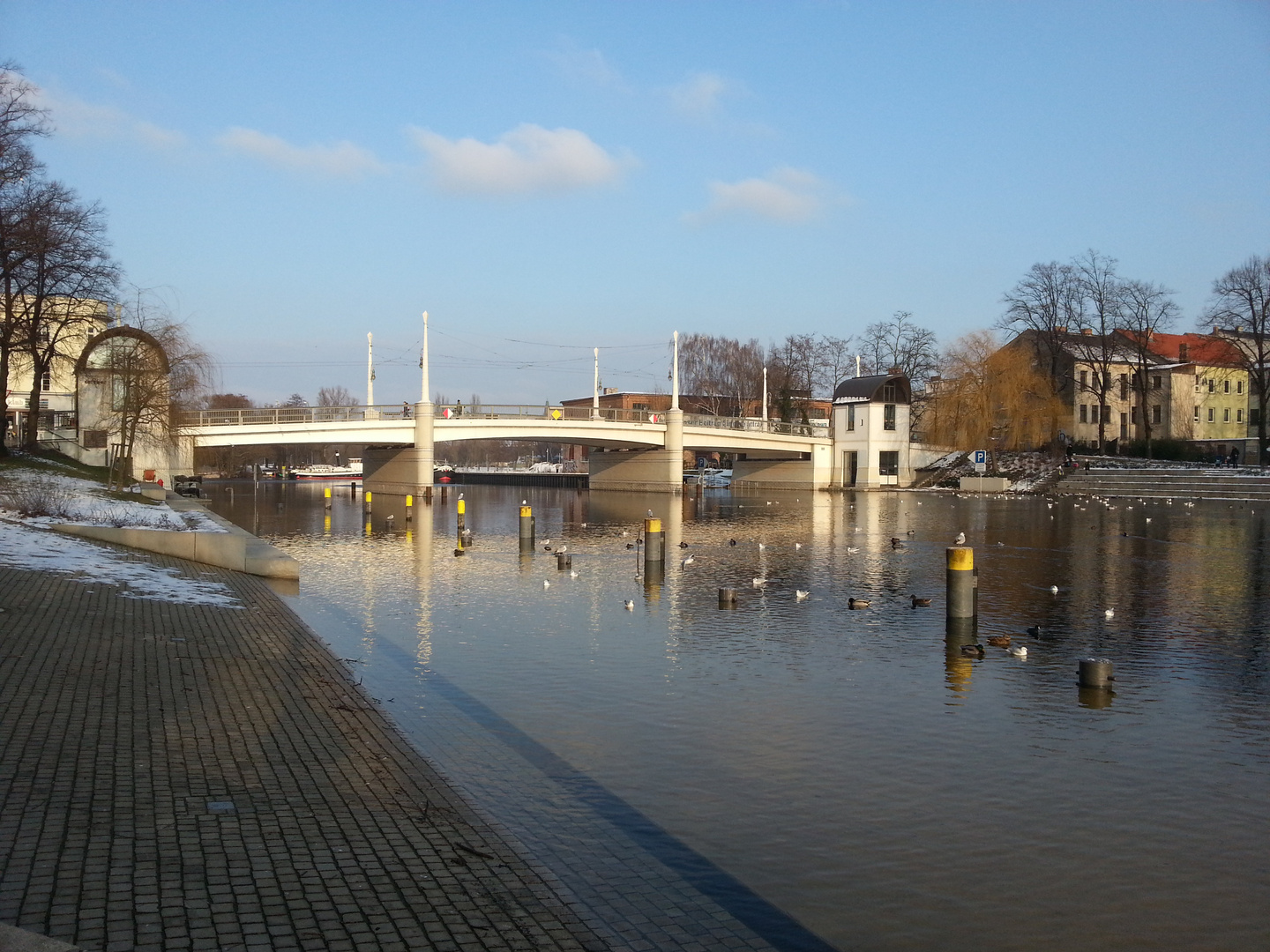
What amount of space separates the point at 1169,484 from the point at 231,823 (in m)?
67.9

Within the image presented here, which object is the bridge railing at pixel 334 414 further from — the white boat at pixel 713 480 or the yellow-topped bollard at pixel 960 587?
the yellow-topped bollard at pixel 960 587

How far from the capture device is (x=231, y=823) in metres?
7.09

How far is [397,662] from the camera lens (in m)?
14.9

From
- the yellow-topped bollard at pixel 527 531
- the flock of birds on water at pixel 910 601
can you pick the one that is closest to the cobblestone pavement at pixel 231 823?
A: the flock of birds on water at pixel 910 601

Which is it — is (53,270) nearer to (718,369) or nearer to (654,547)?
(654,547)

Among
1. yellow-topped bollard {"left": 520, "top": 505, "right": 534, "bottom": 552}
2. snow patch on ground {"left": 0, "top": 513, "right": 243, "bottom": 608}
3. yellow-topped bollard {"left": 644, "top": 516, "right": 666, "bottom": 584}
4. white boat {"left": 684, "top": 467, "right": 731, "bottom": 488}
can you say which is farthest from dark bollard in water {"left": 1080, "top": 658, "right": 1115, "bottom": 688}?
white boat {"left": 684, "top": 467, "right": 731, "bottom": 488}

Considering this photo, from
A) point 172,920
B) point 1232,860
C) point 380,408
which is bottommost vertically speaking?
point 1232,860

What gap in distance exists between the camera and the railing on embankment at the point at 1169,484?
62125 millimetres

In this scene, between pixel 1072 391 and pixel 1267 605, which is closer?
pixel 1267 605

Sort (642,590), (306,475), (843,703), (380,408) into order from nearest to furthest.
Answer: (843,703)
(642,590)
(380,408)
(306,475)

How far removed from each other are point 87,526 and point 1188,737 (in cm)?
2175

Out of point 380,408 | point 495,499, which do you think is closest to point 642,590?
point 380,408

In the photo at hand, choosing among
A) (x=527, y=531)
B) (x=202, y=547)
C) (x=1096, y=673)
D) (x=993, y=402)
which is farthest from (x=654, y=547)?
(x=993, y=402)

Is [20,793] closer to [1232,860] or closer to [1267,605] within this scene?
[1232,860]
